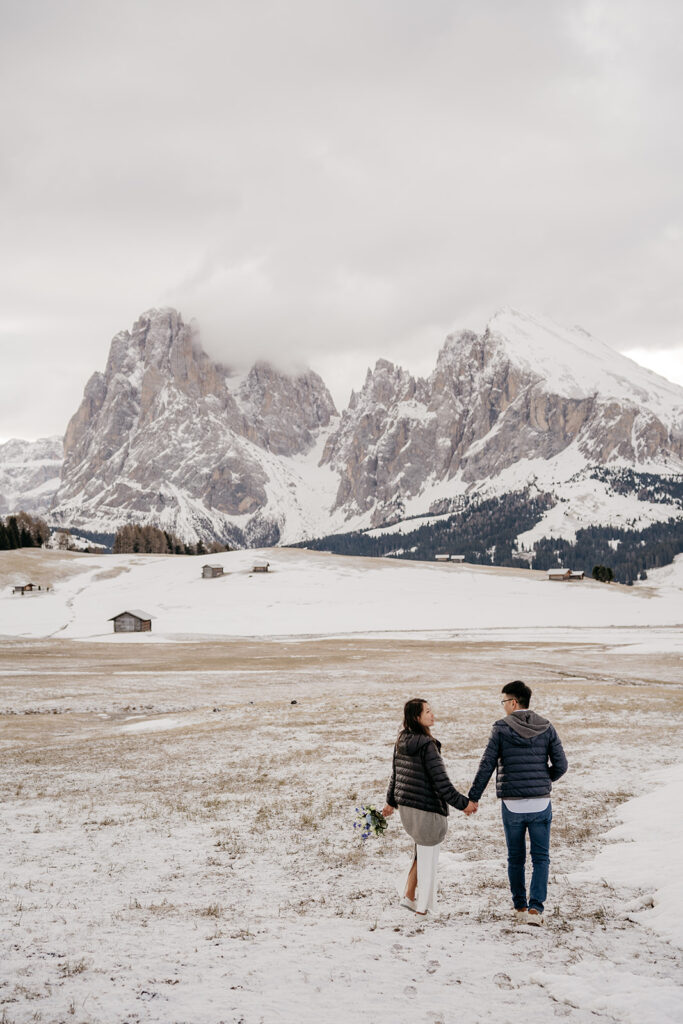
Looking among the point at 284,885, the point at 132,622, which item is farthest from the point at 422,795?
the point at 132,622

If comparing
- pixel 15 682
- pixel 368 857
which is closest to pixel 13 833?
pixel 368 857

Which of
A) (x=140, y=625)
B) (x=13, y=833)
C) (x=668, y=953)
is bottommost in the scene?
(x=140, y=625)

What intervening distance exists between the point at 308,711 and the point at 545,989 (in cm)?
2550

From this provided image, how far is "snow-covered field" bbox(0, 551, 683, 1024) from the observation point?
7141 millimetres

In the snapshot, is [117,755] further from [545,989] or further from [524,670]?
[524,670]

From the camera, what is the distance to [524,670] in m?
54.1

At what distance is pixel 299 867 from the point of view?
475 inches

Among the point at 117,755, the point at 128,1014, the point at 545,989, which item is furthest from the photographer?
the point at 117,755

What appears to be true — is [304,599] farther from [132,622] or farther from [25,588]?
[25,588]

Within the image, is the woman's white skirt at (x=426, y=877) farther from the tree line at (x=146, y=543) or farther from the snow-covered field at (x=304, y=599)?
the tree line at (x=146, y=543)

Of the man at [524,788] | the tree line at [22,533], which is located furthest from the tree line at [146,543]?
the man at [524,788]

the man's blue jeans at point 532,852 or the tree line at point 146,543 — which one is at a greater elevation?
the tree line at point 146,543

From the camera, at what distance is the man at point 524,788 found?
367 inches

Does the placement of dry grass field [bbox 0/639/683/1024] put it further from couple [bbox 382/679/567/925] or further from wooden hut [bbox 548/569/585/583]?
wooden hut [bbox 548/569/585/583]
